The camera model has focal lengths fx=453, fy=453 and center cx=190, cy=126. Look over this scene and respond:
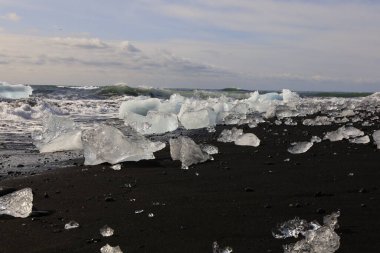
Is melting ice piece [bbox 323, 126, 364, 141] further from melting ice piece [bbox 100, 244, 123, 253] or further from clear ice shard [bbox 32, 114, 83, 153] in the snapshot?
melting ice piece [bbox 100, 244, 123, 253]

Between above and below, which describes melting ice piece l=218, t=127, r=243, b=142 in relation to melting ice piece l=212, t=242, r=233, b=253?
below

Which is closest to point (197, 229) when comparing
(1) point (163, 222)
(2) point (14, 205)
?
(1) point (163, 222)

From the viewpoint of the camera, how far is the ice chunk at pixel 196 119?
8.90 metres

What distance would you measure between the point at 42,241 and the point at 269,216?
1.30 meters

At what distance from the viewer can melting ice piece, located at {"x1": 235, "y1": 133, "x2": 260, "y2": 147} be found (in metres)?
6.02

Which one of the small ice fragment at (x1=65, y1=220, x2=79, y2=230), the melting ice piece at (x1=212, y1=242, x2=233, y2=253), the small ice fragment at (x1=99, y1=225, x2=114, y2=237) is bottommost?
the small ice fragment at (x1=65, y1=220, x2=79, y2=230)

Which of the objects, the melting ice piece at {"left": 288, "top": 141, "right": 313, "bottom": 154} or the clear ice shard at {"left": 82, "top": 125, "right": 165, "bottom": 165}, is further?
the melting ice piece at {"left": 288, "top": 141, "right": 313, "bottom": 154}

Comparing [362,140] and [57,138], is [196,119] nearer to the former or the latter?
[57,138]

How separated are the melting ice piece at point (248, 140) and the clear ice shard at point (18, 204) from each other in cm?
353

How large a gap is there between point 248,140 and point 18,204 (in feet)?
11.9

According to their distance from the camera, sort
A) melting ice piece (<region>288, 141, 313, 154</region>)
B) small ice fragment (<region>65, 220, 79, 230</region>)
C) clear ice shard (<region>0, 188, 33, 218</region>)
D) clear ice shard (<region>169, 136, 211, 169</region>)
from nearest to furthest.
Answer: small ice fragment (<region>65, 220, 79, 230</region>) → clear ice shard (<region>0, 188, 33, 218</region>) → clear ice shard (<region>169, 136, 211, 169</region>) → melting ice piece (<region>288, 141, 313, 154</region>)

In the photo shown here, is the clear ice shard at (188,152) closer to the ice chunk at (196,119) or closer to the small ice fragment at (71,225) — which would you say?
the small ice fragment at (71,225)

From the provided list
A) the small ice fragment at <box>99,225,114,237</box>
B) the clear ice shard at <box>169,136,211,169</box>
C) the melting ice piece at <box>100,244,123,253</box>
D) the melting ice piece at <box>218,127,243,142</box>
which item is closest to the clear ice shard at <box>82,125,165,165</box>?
the clear ice shard at <box>169,136,211,169</box>

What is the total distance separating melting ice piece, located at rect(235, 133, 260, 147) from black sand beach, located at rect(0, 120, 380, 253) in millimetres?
867
